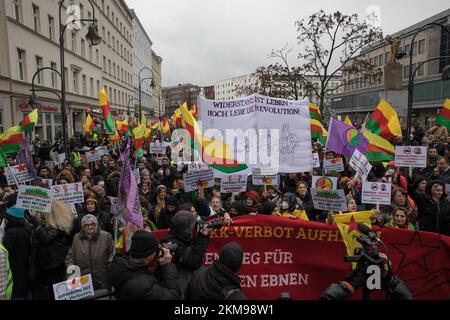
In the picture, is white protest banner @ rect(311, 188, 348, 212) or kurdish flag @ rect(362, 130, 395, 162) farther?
kurdish flag @ rect(362, 130, 395, 162)

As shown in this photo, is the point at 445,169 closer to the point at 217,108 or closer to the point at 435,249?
the point at 435,249

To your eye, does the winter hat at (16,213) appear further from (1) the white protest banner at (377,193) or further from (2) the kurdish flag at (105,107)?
(2) the kurdish flag at (105,107)

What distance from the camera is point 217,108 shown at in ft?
19.7

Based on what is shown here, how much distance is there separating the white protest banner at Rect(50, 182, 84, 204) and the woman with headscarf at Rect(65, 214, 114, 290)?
127 cm

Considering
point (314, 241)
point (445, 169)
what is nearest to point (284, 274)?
point (314, 241)

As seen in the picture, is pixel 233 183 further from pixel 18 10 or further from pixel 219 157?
pixel 18 10

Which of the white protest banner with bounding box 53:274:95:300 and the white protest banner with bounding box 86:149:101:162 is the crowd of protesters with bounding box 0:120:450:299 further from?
the white protest banner with bounding box 86:149:101:162

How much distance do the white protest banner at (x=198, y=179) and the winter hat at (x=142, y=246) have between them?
10.8ft

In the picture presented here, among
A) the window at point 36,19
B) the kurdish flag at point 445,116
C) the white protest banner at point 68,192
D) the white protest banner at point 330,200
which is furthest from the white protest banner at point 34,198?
the window at point 36,19

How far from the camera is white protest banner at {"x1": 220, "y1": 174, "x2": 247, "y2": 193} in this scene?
5887 millimetres

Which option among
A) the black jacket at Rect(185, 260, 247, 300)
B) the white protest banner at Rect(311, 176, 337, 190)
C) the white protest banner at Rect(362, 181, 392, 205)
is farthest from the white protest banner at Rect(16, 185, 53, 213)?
the white protest banner at Rect(362, 181, 392, 205)

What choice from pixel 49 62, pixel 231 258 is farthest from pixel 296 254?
pixel 49 62

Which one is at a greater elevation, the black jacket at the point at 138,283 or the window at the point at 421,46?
the window at the point at 421,46

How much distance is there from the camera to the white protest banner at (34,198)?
420 centimetres
